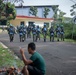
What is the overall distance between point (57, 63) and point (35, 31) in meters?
14.3

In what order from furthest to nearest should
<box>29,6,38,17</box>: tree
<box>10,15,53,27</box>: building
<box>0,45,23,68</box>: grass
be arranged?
1. <box>29,6,38,17</box>: tree
2. <box>10,15,53,27</box>: building
3. <box>0,45,23,68</box>: grass

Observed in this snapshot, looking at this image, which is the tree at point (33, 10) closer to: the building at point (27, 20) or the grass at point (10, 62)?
the building at point (27, 20)

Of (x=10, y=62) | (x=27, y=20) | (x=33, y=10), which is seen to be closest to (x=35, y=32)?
(x=10, y=62)

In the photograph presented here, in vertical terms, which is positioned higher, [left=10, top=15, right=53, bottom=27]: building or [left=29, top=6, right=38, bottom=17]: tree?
[left=29, top=6, right=38, bottom=17]: tree

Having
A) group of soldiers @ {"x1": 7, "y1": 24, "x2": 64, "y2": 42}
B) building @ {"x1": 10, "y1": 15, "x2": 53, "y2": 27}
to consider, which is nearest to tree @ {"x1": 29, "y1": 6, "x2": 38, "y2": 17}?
building @ {"x1": 10, "y1": 15, "x2": 53, "y2": 27}

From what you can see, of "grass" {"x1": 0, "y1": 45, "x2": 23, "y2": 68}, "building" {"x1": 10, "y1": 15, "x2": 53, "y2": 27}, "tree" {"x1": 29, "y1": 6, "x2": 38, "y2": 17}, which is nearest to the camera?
"grass" {"x1": 0, "y1": 45, "x2": 23, "y2": 68}

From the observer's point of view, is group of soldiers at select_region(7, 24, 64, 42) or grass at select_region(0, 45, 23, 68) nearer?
grass at select_region(0, 45, 23, 68)

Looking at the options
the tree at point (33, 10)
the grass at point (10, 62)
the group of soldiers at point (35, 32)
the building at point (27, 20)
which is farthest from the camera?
the tree at point (33, 10)

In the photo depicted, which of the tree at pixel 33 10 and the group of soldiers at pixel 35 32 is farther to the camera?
the tree at pixel 33 10

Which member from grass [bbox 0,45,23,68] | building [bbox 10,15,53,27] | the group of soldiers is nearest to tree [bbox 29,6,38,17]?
building [bbox 10,15,53,27]

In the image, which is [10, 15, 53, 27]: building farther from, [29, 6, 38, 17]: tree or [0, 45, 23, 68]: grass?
[0, 45, 23, 68]: grass

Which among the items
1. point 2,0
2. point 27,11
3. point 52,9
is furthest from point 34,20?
point 2,0

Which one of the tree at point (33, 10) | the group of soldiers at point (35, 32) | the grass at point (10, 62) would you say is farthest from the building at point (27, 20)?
the grass at point (10, 62)

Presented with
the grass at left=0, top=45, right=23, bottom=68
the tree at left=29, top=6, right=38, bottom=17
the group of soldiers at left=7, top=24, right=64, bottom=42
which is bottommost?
the grass at left=0, top=45, right=23, bottom=68
